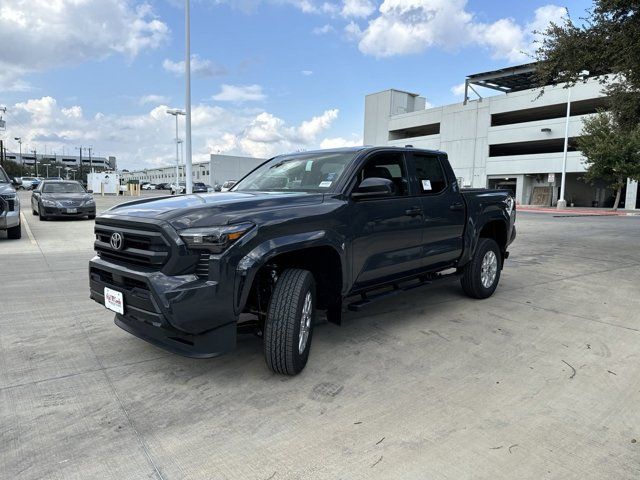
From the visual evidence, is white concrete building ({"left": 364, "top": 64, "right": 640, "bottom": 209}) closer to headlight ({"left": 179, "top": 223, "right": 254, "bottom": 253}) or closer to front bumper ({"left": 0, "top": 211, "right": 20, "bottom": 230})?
front bumper ({"left": 0, "top": 211, "right": 20, "bottom": 230})

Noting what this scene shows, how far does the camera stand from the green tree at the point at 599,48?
876 centimetres

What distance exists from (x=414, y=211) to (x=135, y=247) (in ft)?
8.52

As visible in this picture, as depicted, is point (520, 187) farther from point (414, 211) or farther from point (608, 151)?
point (414, 211)

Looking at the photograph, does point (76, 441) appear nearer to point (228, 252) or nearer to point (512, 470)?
point (228, 252)

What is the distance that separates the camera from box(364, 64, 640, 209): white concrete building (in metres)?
40.1

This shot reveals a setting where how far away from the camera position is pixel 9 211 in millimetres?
10492

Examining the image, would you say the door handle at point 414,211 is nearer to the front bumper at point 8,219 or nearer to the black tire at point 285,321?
the black tire at point 285,321

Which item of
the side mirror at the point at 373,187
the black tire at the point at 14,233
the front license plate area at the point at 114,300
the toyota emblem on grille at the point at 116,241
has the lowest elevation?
the black tire at the point at 14,233

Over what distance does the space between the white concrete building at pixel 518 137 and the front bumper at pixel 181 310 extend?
3928cm

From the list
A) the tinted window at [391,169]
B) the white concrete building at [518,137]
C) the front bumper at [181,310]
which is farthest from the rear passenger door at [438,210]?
the white concrete building at [518,137]

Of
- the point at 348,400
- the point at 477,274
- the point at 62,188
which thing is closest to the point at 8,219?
the point at 62,188

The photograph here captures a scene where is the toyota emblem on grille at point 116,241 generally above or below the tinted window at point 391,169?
below

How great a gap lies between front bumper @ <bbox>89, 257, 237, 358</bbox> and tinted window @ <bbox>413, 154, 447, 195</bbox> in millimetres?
2697

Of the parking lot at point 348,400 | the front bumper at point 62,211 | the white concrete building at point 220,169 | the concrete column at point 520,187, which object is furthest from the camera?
the white concrete building at point 220,169
